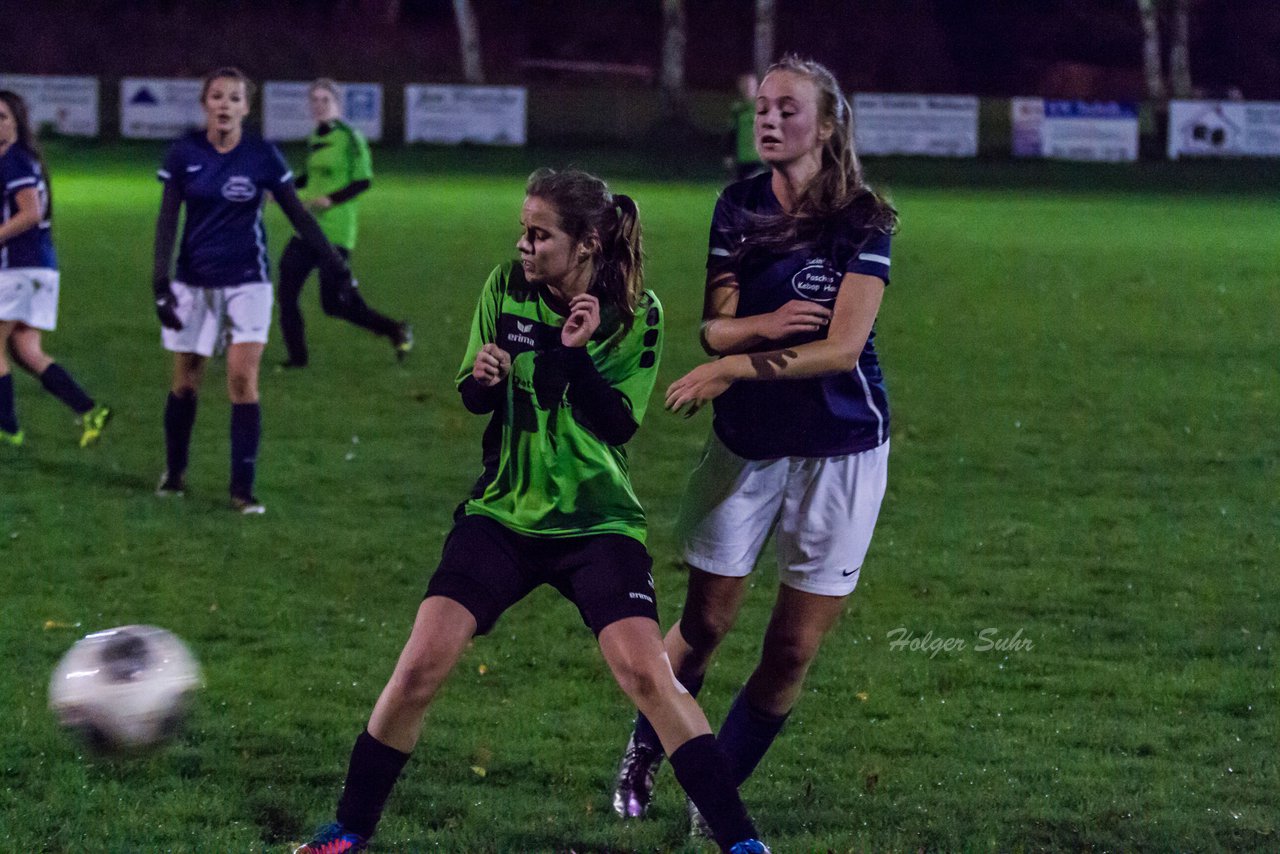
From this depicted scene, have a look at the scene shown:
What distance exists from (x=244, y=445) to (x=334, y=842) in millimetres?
4373

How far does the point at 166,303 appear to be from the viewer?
7.77m

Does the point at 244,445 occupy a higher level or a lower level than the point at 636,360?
lower

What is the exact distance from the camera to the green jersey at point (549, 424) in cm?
397

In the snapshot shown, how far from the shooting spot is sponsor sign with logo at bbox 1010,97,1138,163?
115 feet

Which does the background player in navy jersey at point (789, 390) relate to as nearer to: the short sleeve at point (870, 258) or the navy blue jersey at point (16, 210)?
the short sleeve at point (870, 258)

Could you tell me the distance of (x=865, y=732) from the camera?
526 centimetres

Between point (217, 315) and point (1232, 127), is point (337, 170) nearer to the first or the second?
point (217, 315)

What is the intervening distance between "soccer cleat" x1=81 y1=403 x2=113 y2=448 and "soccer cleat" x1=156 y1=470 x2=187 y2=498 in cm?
120

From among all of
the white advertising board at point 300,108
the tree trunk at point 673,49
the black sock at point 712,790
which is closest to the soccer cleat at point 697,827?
the black sock at point 712,790

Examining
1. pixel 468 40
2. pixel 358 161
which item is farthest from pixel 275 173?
pixel 468 40

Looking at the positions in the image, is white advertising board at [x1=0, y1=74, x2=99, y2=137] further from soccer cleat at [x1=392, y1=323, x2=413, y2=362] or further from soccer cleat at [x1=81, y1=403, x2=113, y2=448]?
soccer cleat at [x1=81, y1=403, x2=113, y2=448]

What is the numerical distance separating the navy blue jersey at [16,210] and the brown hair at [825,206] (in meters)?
6.05

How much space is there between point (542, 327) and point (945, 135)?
33.3 meters

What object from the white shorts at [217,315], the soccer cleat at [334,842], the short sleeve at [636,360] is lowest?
the soccer cleat at [334,842]
